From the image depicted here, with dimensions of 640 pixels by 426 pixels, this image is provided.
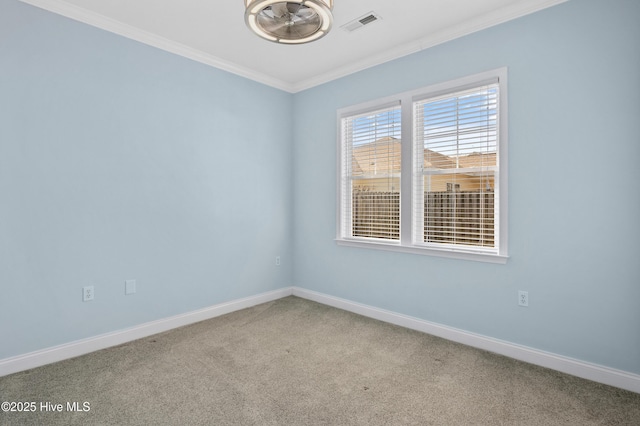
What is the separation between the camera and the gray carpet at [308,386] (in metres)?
1.90

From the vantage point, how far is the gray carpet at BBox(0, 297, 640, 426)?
1898 millimetres

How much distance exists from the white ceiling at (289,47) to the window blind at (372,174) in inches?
24.7

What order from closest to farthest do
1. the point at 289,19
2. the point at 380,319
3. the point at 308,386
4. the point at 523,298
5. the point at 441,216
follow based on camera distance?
the point at 289,19 < the point at 308,386 < the point at 523,298 < the point at 441,216 < the point at 380,319

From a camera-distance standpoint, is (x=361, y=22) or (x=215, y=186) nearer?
(x=361, y=22)

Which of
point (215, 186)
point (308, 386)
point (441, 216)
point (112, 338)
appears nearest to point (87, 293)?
point (112, 338)

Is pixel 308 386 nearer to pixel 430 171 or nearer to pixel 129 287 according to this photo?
pixel 129 287

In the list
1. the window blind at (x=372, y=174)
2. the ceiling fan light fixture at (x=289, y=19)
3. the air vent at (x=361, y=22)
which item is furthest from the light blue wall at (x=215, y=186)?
the ceiling fan light fixture at (x=289, y=19)

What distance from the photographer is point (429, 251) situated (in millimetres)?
3135

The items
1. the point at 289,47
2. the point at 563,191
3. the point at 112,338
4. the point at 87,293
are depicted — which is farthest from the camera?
A: the point at 289,47

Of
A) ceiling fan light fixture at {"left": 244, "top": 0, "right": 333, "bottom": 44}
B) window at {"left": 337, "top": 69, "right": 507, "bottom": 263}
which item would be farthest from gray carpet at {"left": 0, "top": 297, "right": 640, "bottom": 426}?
ceiling fan light fixture at {"left": 244, "top": 0, "right": 333, "bottom": 44}

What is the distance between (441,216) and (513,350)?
125 centimetres

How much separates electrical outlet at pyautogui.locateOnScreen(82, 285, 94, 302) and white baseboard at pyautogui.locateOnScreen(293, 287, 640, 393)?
8.20 feet

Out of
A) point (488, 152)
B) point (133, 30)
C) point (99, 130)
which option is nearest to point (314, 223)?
point (488, 152)

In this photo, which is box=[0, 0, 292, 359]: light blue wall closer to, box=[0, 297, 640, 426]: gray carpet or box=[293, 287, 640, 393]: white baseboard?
box=[0, 297, 640, 426]: gray carpet
